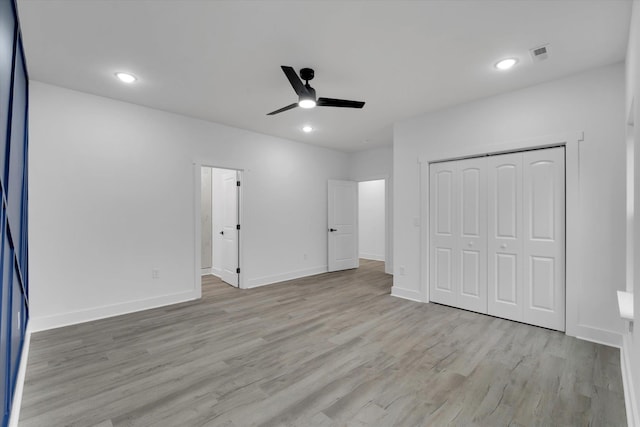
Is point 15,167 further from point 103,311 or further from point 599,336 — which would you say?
point 599,336

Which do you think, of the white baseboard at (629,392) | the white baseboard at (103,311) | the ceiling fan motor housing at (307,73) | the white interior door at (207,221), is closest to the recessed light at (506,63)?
the ceiling fan motor housing at (307,73)

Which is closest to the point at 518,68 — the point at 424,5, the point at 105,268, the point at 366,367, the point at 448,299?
the point at 424,5

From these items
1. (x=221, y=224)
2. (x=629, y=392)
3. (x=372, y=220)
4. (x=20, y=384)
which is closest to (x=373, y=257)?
(x=372, y=220)

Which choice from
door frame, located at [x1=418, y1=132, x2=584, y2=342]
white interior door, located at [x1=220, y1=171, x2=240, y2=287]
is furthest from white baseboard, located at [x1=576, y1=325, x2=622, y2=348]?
white interior door, located at [x1=220, y1=171, x2=240, y2=287]

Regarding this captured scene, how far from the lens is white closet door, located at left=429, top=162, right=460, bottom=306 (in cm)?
405

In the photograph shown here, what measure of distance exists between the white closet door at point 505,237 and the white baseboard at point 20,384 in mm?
4438

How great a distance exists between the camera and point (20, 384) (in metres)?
2.19

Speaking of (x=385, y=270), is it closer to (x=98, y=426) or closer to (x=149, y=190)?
(x=149, y=190)

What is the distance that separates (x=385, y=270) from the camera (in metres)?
6.53

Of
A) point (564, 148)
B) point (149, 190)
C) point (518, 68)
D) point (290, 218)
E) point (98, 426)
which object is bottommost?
point (98, 426)

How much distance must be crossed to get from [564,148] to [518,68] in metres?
1.00

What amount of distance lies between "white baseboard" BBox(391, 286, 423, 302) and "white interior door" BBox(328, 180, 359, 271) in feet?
7.09

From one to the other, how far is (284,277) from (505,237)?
3.74 meters

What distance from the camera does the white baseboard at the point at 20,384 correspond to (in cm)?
182
